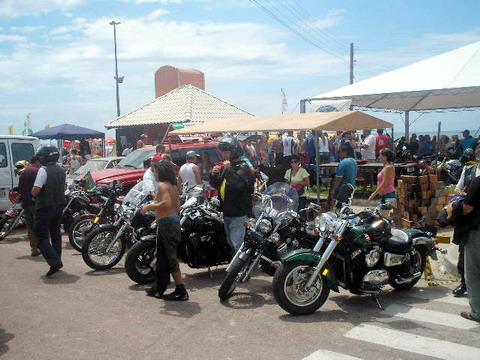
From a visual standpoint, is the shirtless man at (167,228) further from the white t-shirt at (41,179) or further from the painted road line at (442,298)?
the painted road line at (442,298)

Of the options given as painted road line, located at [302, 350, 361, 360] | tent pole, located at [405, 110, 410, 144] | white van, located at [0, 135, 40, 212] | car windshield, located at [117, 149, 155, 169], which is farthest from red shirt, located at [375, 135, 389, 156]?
painted road line, located at [302, 350, 361, 360]

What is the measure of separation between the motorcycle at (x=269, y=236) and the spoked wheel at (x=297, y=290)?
578 millimetres

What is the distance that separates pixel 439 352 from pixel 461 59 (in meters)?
10.5

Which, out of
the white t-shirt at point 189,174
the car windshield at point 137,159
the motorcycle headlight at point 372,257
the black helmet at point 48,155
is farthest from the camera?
the car windshield at point 137,159

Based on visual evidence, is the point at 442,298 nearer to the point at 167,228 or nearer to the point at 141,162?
the point at 167,228

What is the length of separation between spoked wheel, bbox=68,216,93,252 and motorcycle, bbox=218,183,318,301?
12.9ft

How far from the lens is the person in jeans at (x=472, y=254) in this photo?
207 inches

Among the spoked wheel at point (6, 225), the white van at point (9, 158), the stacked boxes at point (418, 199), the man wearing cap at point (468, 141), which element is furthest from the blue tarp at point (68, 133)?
the stacked boxes at point (418, 199)

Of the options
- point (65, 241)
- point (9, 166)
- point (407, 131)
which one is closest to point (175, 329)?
point (65, 241)

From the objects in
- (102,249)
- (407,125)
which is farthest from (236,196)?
(407,125)

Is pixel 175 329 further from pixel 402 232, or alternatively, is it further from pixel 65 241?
pixel 65 241

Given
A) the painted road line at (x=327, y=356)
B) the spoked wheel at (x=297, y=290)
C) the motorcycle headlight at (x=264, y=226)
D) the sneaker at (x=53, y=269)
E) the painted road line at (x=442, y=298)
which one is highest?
the motorcycle headlight at (x=264, y=226)

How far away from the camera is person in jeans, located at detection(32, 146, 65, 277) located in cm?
761

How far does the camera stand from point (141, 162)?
42.7ft
